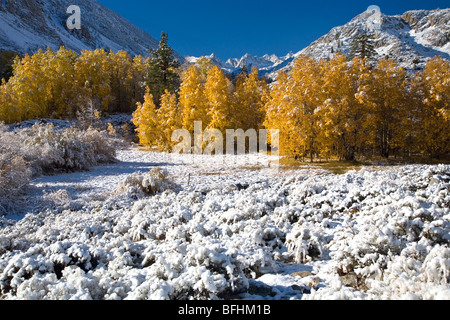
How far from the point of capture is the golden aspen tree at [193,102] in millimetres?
30781

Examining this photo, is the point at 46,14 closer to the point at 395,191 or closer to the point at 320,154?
the point at 320,154

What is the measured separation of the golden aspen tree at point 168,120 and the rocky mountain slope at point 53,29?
7821 cm

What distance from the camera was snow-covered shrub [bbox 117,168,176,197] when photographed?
12.3m

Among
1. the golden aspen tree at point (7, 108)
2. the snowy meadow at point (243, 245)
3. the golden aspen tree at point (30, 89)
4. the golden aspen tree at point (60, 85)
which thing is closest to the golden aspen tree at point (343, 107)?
the snowy meadow at point (243, 245)

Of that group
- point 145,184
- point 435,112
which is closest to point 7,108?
point 145,184

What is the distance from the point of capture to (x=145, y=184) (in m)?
12.5

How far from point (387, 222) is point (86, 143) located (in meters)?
20.9

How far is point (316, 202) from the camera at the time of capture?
339 inches

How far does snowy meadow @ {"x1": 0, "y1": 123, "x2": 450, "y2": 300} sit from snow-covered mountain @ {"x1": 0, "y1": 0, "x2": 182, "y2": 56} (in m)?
100

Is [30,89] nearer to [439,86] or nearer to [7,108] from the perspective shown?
[7,108]

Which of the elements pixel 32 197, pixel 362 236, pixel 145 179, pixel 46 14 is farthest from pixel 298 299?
pixel 46 14

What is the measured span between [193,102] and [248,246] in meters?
26.5

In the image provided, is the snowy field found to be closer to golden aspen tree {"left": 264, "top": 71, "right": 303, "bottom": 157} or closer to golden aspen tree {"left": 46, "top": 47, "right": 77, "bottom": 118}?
golden aspen tree {"left": 264, "top": 71, "right": 303, "bottom": 157}

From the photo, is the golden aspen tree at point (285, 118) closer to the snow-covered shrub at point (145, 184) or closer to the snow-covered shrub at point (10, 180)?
the snow-covered shrub at point (145, 184)
